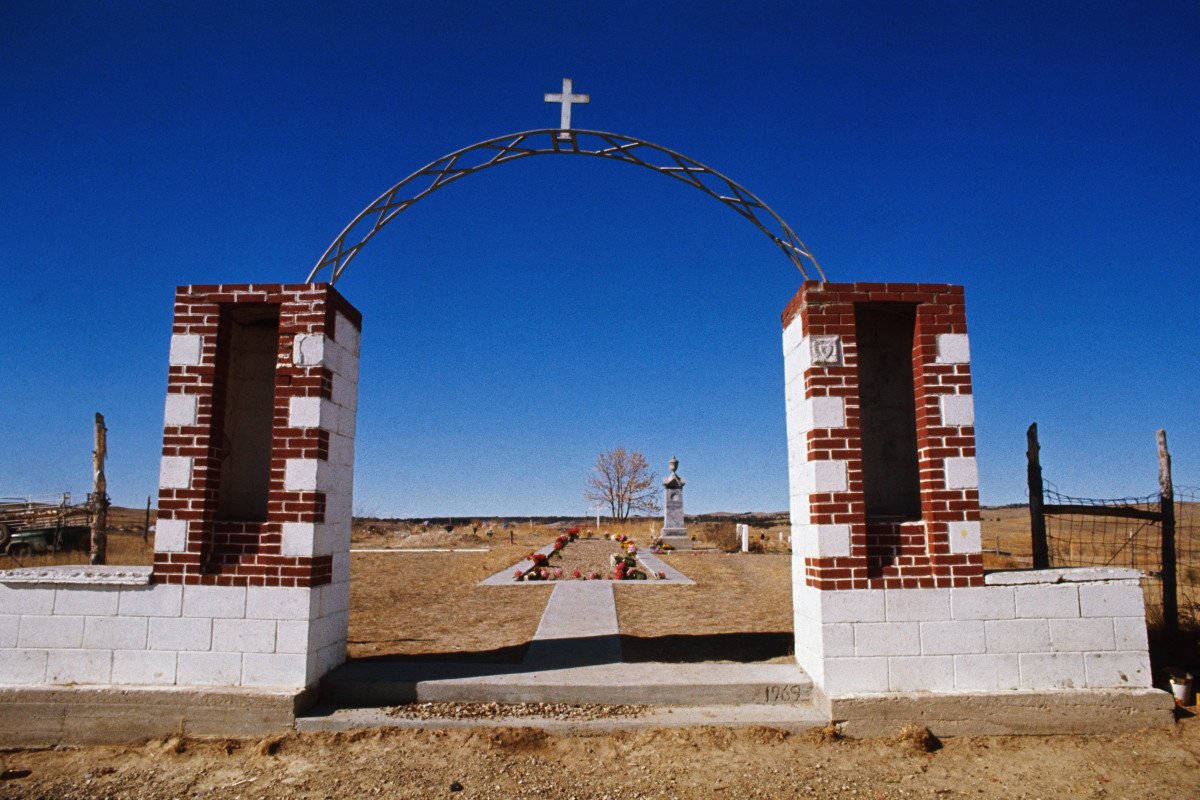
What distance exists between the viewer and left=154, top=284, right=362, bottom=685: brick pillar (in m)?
5.34

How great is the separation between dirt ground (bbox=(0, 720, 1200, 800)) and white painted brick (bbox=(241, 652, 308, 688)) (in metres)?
0.41

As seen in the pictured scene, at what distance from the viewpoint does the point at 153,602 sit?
17.5 feet

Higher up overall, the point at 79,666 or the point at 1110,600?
the point at 1110,600

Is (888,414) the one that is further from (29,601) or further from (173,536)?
(29,601)

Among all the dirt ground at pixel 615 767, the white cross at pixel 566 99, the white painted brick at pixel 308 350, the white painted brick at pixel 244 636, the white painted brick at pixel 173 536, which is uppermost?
the white cross at pixel 566 99

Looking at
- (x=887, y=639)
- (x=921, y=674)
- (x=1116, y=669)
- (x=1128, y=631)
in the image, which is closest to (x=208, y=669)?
(x=887, y=639)

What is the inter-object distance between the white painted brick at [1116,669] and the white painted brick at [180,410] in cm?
711

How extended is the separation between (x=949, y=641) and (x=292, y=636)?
4925mm

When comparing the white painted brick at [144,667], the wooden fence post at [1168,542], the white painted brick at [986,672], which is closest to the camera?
the white painted brick at [986,672]

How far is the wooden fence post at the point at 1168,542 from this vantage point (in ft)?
24.5

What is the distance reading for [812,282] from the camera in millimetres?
5691

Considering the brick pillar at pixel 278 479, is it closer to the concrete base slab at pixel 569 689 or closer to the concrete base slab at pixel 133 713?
the concrete base slab at pixel 133 713

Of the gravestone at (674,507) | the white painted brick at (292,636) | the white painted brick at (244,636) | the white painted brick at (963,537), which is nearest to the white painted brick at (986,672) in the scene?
the white painted brick at (963,537)

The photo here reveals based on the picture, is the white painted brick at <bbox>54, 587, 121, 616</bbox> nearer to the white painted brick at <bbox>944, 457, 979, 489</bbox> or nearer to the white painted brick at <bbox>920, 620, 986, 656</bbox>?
the white painted brick at <bbox>920, 620, 986, 656</bbox>
